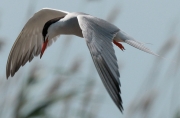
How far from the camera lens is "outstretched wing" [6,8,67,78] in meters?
5.19

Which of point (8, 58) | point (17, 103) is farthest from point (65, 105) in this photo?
point (8, 58)

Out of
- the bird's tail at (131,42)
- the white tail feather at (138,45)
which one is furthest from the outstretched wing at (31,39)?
the white tail feather at (138,45)

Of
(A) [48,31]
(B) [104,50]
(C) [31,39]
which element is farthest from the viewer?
(C) [31,39]

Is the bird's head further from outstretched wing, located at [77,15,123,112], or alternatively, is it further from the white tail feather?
the white tail feather

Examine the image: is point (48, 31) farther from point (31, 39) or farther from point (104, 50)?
point (104, 50)

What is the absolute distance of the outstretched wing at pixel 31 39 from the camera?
519 centimetres

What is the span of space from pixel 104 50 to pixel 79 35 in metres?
1.21

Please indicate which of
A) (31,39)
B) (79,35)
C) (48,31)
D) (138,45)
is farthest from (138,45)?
(31,39)

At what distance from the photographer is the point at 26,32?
17.6ft

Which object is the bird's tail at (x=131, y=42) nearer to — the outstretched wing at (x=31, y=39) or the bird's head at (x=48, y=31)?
the bird's head at (x=48, y=31)

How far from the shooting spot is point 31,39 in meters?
5.43

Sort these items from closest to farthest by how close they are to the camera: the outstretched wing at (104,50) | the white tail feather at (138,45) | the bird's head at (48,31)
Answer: the outstretched wing at (104,50) < the white tail feather at (138,45) < the bird's head at (48,31)

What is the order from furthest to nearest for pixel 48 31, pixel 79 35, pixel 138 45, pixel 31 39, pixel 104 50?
1. pixel 31 39
2. pixel 48 31
3. pixel 79 35
4. pixel 138 45
5. pixel 104 50

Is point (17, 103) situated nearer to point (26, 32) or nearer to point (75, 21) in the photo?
point (75, 21)
